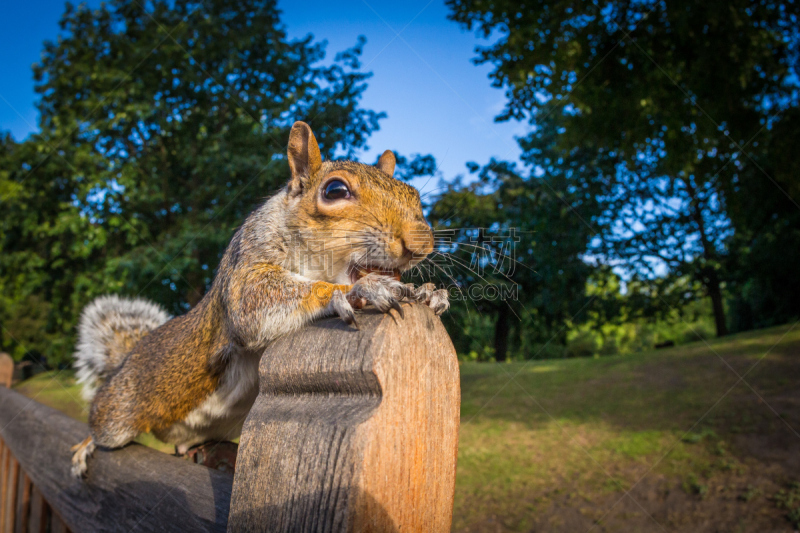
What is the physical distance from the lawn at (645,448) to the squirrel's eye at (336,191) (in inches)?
136

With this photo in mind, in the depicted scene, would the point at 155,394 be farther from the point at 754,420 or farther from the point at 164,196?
the point at 164,196

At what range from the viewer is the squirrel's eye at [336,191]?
1.14 metres

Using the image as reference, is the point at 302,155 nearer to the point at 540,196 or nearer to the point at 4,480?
the point at 4,480

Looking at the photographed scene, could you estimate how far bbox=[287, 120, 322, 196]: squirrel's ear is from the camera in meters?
1.28

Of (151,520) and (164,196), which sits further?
(164,196)

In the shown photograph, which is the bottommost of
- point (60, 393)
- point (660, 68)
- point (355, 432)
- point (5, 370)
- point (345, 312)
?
point (60, 393)

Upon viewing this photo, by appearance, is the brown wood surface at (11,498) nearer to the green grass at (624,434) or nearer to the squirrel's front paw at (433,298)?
the green grass at (624,434)

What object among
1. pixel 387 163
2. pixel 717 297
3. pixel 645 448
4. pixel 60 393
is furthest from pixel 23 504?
pixel 717 297

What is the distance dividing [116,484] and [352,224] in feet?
3.59

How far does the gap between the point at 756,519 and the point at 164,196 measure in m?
7.00

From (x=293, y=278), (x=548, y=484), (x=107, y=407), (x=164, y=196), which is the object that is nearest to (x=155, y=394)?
(x=107, y=407)

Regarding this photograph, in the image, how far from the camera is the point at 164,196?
6.57 metres

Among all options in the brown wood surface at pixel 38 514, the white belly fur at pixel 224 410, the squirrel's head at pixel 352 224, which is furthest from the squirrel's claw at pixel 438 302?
the brown wood surface at pixel 38 514

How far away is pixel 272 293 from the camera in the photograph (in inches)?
39.5
